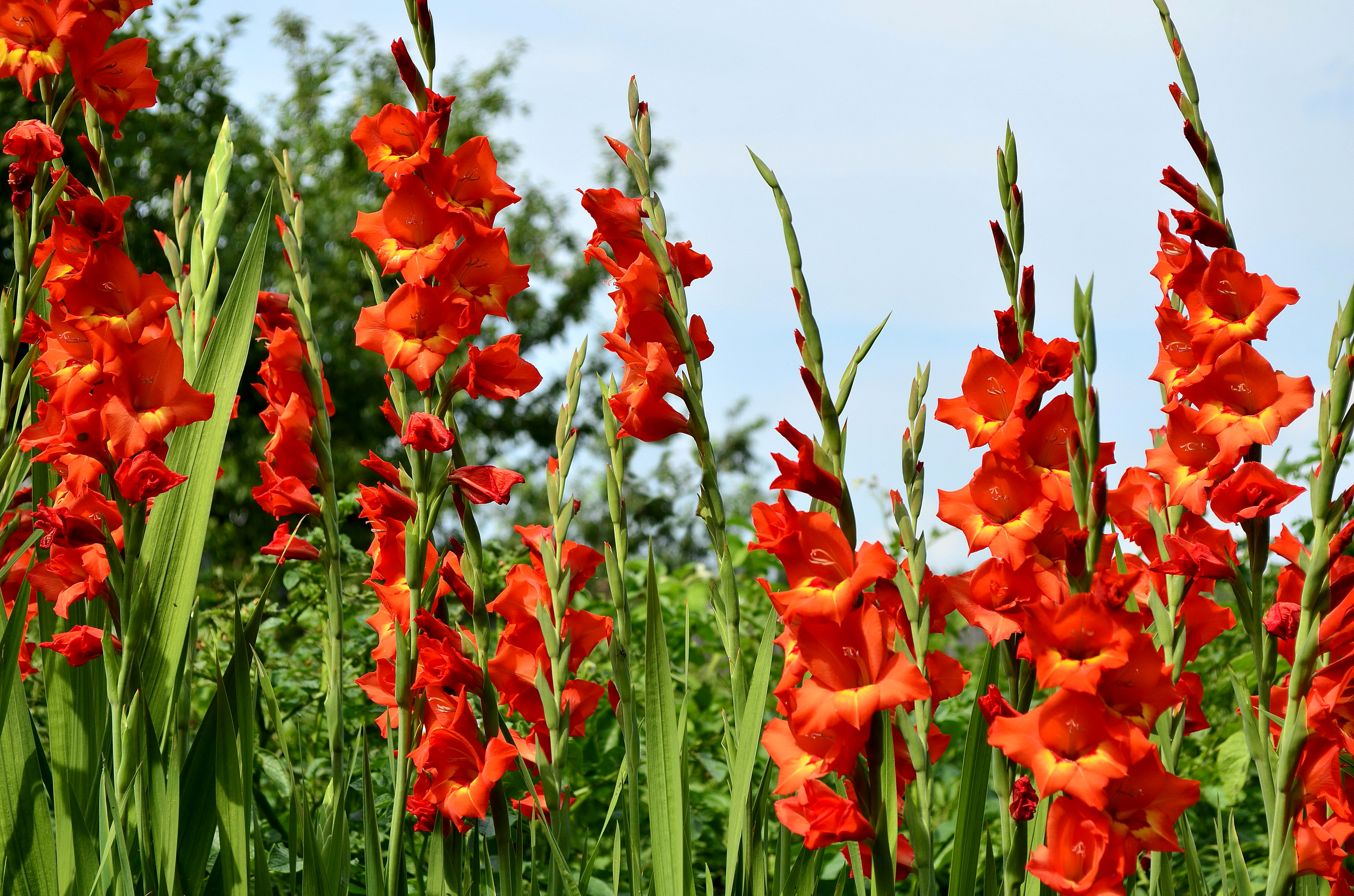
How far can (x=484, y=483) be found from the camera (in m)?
1.41

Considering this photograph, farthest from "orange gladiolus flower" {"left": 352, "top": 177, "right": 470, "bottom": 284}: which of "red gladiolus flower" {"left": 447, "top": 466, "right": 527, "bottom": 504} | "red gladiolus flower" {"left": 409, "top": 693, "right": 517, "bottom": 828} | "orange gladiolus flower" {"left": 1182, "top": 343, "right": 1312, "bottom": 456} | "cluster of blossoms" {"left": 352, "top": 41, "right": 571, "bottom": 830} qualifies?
"orange gladiolus flower" {"left": 1182, "top": 343, "right": 1312, "bottom": 456}

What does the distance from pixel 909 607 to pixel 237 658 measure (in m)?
0.99

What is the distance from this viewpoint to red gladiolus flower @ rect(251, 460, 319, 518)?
5.07 ft

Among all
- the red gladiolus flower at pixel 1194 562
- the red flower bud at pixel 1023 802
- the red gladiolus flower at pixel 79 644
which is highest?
the red gladiolus flower at pixel 1194 562

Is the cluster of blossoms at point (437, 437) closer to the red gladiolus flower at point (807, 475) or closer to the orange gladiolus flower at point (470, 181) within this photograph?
the orange gladiolus flower at point (470, 181)

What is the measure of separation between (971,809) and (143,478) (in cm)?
108

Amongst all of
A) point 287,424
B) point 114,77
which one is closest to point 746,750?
point 287,424

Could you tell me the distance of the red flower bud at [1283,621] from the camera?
1381 millimetres

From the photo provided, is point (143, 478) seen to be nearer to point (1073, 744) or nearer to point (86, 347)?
point (86, 347)

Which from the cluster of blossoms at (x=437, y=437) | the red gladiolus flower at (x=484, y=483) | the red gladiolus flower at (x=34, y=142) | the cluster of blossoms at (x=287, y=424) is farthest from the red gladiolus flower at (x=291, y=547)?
the red gladiolus flower at (x=34, y=142)

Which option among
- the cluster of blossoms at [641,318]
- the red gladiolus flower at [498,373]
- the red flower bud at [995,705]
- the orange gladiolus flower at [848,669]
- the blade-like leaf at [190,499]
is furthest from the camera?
the blade-like leaf at [190,499]

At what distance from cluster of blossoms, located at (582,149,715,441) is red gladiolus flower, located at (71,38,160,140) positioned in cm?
93

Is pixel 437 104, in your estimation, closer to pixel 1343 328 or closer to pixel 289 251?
pixel 289 251

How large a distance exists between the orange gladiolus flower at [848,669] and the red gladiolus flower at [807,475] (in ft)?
0.37
